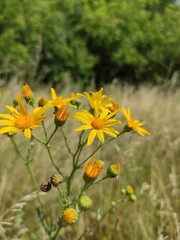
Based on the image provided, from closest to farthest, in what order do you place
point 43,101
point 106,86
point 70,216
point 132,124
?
point 70,216
point 43,101
point 132,124
point 106,86

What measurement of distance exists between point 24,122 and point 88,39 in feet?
39.1

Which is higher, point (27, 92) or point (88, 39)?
point (27, 92)

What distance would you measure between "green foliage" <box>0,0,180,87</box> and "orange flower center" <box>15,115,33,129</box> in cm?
827

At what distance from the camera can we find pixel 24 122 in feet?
5.32

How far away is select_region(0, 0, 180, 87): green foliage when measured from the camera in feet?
33.7

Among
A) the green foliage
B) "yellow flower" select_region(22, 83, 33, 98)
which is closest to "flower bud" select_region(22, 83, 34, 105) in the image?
"yellow flower" select_region(22, 83, 33, 98)

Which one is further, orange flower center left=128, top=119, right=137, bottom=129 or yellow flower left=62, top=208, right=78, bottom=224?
orange flower center left=128, top=119, right=137, bottom=129

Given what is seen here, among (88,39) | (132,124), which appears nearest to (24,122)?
(132,124)

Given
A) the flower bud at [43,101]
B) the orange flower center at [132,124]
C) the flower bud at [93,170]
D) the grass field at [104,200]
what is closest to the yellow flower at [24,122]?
the flower bud at [43,101]

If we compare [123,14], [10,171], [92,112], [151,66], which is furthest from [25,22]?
[92,112]

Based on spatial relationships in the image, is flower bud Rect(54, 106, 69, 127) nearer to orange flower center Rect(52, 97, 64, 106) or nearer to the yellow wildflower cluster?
the yellow wildflower cluster

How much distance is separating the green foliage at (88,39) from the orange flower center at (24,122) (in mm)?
8272

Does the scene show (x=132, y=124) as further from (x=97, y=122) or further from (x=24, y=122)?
(x=24, y=122)

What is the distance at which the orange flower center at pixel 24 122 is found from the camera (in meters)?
1.62
